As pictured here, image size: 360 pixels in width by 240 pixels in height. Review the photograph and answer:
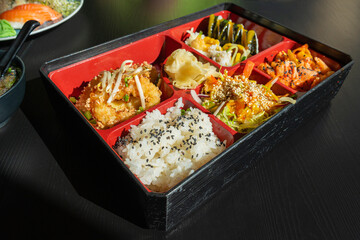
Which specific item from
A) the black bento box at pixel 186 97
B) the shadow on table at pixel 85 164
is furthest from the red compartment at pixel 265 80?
the shadow on table at pixel 85 164

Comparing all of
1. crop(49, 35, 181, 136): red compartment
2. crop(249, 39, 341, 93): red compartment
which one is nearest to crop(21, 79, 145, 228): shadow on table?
crop(49, 35, 181, 136): red compartment

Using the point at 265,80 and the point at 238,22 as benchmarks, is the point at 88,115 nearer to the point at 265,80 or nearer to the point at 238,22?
the point at 265,80

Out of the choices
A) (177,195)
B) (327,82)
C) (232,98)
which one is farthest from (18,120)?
(327,82)

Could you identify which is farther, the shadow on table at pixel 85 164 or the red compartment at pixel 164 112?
the red compartment at pixel 164 112

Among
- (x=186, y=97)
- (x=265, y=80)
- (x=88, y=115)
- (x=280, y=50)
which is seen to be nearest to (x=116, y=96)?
(x=88, y=115)

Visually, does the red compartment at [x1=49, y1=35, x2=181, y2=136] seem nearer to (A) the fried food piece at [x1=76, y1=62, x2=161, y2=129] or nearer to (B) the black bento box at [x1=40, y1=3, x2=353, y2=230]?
(B) the black bento box at [x1=40, y1=3, x2=353, y2=230]

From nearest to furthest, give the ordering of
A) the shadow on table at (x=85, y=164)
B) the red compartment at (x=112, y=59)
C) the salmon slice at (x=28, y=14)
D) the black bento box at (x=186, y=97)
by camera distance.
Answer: the black bento box at (x=186, y=97) < the shadow on table at (x=85, y=164) < the red compartment at (x=112, y=59) < the salmon slice at (x=28, y=14)

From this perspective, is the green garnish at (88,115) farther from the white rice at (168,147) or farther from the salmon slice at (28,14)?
the salmon slice at (28,14)
